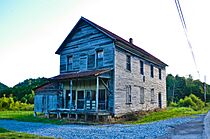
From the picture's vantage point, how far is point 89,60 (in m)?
25.4

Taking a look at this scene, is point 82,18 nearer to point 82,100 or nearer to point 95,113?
point 82,100

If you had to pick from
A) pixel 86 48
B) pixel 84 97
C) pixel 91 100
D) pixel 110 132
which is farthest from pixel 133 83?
pixel 110 132

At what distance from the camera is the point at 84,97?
24.6m

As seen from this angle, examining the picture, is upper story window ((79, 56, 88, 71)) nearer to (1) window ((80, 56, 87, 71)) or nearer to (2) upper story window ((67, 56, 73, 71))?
(1) window ((80, 56, 87, 71))

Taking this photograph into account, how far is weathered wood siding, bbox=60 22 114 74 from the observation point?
2366cm

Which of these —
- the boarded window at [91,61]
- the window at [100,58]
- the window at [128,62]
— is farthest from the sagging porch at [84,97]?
the window at [128,62]

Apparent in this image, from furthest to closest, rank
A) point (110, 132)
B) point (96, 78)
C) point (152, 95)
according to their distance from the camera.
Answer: point (152, 95)
point (96, 78)
point (110, 132)

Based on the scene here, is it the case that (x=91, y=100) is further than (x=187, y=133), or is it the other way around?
(x=91, y=100)

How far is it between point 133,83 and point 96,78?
16.7ft

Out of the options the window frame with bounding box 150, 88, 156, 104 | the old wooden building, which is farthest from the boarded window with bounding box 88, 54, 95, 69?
the window frame with bounding box 150, 88, 156, 104

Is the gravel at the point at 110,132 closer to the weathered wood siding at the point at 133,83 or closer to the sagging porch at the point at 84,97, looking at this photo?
the sagging porch at the point at 84,97

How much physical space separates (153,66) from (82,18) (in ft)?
37.1

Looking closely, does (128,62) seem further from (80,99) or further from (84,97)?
(80,99)

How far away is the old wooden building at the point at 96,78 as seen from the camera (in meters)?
22.8
